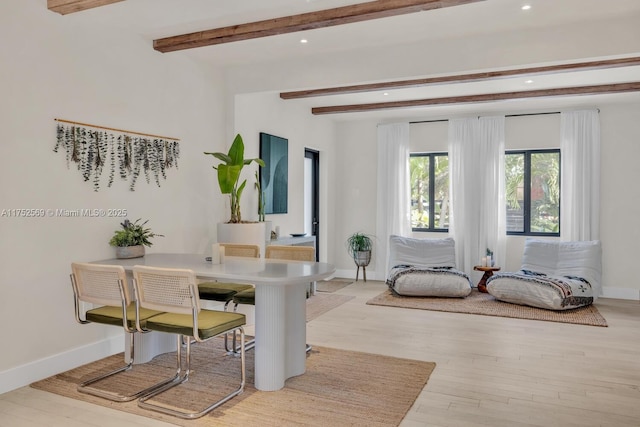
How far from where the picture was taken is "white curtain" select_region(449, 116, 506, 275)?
7.21 meters

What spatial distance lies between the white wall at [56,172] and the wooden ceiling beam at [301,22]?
37 cm

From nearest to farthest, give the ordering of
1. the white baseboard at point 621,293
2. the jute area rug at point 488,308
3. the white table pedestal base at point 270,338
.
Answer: the white table pedestal base at point 270,338 → the jute area rug at point 488,308 → the white baseboard at point 621,293

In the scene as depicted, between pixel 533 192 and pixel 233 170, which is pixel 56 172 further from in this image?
pixel 533 192

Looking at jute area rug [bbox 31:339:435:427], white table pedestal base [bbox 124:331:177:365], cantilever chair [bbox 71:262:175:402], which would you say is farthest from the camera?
white table pedestal base [bbox 124:331:177:365]

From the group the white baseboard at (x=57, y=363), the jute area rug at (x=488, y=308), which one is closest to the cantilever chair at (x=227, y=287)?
the white baseboard at (x=57, y=363)

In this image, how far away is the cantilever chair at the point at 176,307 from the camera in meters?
2.88

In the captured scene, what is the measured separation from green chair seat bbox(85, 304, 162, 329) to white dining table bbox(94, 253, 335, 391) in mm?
319

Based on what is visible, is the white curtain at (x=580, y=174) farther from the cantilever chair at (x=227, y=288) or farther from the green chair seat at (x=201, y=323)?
the green chair seat at (x=201, y=323)

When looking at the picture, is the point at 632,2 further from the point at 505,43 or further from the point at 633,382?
the point at 633,382

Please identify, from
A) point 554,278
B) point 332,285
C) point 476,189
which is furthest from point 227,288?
point 476,189

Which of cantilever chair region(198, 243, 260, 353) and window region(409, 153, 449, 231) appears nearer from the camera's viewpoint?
cantilever chair region(198, 243, 260, 353)

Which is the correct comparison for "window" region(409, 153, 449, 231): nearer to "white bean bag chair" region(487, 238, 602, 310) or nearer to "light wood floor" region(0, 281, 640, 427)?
"white bean bag chair" region(487, 238, 602, 310)

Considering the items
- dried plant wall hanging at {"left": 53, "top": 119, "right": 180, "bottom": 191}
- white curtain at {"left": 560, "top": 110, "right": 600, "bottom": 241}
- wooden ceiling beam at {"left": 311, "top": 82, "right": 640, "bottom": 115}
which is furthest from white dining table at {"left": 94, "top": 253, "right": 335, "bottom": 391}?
white curtain at {"left": 560, "top": 110, "right": 600, "bottom": 241}

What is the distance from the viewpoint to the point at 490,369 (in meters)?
3.72
